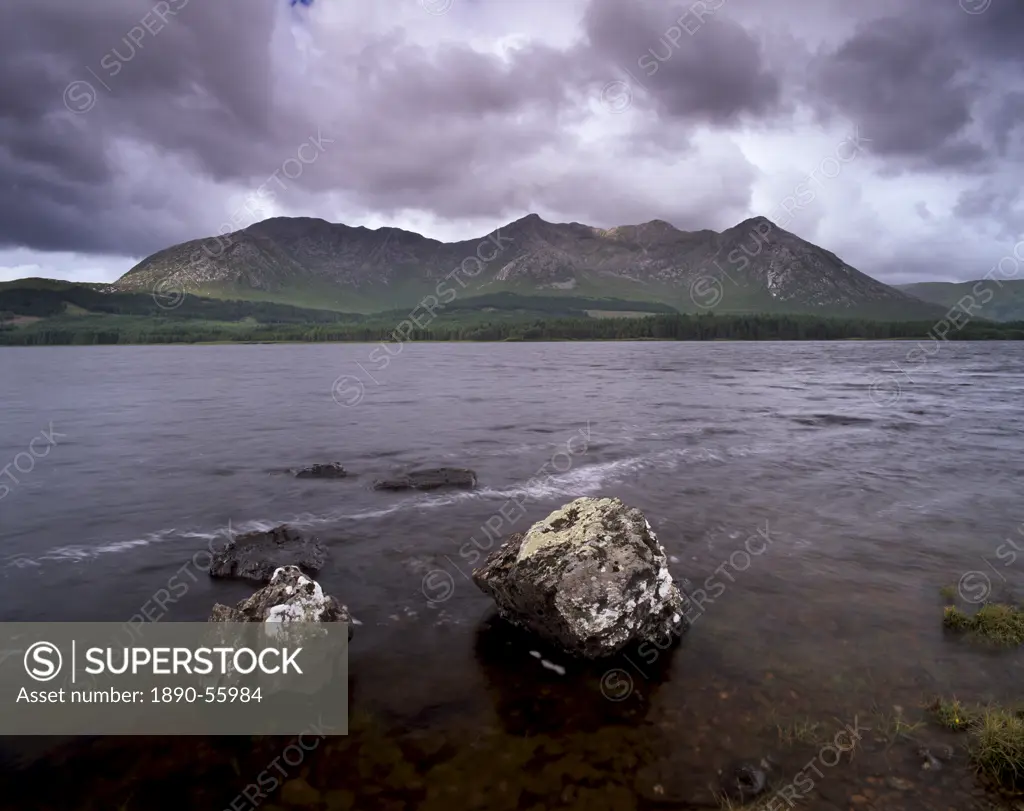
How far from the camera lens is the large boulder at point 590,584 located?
11.8 meters

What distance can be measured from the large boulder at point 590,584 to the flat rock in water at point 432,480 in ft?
38.4

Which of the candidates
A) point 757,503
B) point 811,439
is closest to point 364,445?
point 757,503

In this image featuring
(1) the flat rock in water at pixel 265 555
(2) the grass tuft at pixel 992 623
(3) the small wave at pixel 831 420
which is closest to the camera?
(2) the grass tuft at pixel 992 623

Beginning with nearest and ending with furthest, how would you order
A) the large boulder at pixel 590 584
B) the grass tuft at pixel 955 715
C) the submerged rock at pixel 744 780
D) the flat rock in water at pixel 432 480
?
the submerged rock at pixel 744 780 < the grass tuft at pixel 955 715 < the large boulder at pixel 590 584 < the flat rock in water at pixel 432 480

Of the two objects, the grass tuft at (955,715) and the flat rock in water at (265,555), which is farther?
the flat rock in water at (265,555)

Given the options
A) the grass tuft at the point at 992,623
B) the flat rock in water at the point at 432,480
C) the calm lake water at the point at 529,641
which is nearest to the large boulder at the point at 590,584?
the calm lake water at the point at 529,641

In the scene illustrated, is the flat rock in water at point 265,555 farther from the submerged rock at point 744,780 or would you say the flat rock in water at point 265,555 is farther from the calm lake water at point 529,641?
the submerged rock at point 744,780

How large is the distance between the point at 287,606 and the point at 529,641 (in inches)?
193

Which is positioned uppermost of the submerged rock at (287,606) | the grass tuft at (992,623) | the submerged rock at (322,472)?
the submerged rock at (287,606)

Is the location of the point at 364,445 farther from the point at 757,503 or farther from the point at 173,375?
the point at 173,375

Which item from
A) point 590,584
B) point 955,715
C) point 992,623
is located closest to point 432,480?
point 590,584

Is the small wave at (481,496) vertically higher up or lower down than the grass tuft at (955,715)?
lower down

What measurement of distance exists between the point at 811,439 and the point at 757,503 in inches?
634

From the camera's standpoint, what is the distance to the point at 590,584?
12.1m
